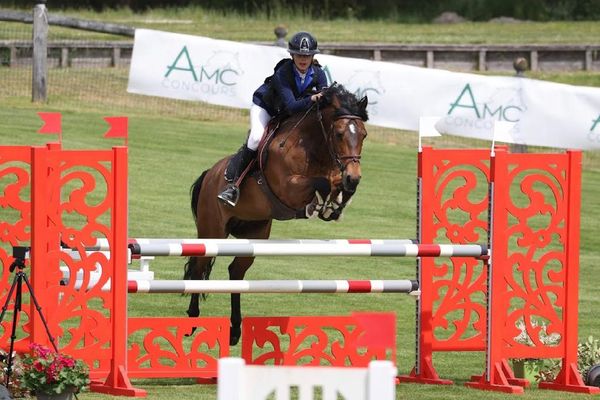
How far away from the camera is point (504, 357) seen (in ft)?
23.1

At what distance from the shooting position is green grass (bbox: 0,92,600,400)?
838 centimetres

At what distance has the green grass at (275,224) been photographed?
27.5 feet

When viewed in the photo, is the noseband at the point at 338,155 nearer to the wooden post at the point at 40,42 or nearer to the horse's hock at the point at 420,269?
the horse's hock at the point at 420,269

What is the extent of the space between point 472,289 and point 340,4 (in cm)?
2520

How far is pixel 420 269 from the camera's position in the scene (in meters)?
7.30

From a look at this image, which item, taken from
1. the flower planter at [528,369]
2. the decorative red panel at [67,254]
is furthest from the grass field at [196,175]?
the decorative red panel at [67,254]

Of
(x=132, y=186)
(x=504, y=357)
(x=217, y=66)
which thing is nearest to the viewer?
(x=504, y=357)

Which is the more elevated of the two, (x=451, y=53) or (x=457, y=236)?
(x=451, y=53)

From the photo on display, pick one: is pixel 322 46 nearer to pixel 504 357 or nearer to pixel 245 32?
pixel 245 32

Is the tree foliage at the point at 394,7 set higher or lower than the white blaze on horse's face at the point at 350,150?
higher

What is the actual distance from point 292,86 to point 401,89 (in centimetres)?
801

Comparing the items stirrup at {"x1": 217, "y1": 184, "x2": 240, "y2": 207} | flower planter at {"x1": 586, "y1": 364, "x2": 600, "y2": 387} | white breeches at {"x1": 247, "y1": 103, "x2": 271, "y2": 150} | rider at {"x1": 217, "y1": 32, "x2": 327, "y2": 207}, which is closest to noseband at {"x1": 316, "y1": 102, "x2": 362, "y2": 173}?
rider at {"x1": 217, "y1": 32, "x2": 327, "y2": 207}


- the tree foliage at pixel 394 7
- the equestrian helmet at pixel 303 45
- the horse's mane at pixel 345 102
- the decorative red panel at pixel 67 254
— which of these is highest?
the tree foliage at pixel 394 7

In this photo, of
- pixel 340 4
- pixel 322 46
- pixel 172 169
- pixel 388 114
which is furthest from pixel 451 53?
pixel 340 4
